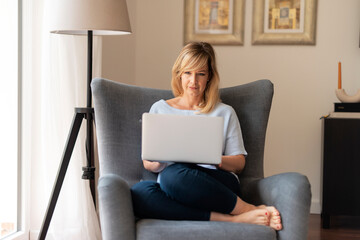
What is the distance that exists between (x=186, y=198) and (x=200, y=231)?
18 cm

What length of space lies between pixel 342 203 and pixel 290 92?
911 mm

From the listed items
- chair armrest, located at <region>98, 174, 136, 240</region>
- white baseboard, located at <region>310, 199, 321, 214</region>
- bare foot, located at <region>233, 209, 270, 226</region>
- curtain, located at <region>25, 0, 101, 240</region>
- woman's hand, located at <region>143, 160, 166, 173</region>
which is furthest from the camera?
white baseboard, located at <region>310, 199, 321, 214</region>

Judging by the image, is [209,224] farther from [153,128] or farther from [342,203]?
[342,203]

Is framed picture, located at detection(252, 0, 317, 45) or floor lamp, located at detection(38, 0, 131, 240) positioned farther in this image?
framed picture, located at detection(252, 0, 317, 45)

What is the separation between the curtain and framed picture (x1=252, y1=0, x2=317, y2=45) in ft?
4.91

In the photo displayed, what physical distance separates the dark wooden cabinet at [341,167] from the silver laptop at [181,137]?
169 cm

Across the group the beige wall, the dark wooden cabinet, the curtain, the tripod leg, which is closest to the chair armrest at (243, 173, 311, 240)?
the tripod leg

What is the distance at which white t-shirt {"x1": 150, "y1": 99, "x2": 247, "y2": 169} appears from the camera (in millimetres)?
2182

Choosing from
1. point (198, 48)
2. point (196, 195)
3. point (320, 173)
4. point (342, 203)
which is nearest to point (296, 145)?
point (320, 173)

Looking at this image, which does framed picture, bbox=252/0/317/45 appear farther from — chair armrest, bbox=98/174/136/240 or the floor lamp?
chair armrest, bbox=98/174/136/240

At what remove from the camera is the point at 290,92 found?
12.2 ft

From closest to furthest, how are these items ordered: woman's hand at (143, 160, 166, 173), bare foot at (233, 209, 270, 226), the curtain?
1. bare foot at (233, 209, 270, 226)
2. woman's hand at (143, 160, 166, 173)
3. the curtain

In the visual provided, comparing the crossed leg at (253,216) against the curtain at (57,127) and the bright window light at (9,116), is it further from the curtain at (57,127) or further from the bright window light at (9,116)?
the bright window light at (9,116)

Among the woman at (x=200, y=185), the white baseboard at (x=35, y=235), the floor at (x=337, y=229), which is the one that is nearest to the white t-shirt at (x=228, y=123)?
the woman at (x=200, y=185)
